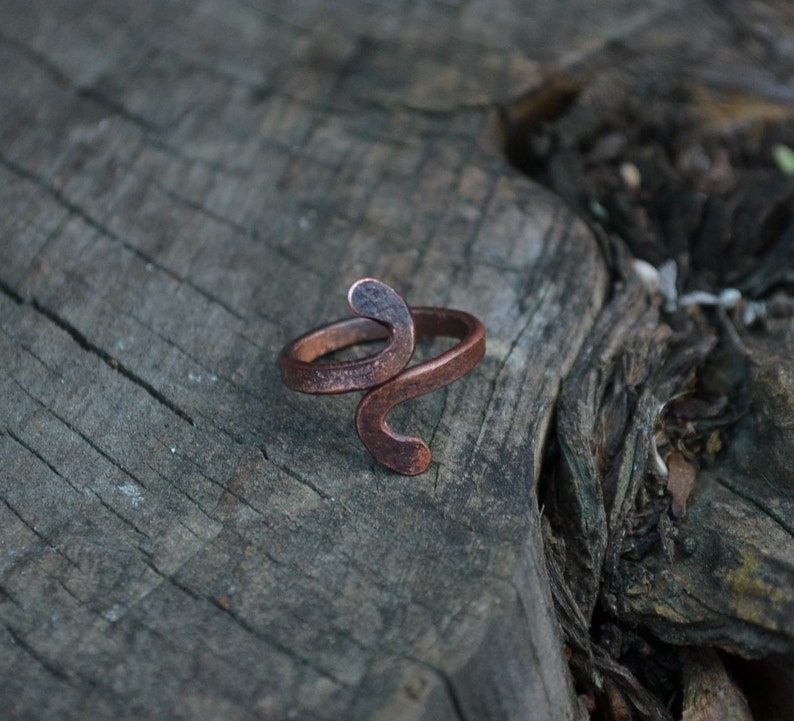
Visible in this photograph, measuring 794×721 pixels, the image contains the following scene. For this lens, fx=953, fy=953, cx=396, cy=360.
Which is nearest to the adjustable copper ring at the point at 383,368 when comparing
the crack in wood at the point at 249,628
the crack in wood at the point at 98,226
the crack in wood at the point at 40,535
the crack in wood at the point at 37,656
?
the crack in wood at the point at 98,226

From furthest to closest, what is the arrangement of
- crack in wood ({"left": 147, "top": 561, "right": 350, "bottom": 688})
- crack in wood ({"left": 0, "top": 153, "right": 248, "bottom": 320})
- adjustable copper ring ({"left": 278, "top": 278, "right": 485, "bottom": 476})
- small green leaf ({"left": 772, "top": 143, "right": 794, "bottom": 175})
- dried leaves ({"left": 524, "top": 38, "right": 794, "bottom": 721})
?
small green leaf ({"left": 772, "top": 143, "right": 794, "bottom": 175}), crack in wood ({"left": 0, "top": 153, "right": 248, "bottom": 320}), adjustable copper ring ({"left": 278, "top": 278, "right": 485, "bottom": 476}), dried leaves ({"left": 524, "top": 38, "right": 794, "bottom": 721}), crack in wood ({"left": 147, "top": 561, "right": 350, "bottom": 688})

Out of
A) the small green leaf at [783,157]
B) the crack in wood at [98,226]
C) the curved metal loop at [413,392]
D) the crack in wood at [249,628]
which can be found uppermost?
the small green leaf at [783,157]

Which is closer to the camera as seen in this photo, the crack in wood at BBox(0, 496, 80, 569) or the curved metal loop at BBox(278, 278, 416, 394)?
the crack in wood at BBox(0, 496, 80, 569)

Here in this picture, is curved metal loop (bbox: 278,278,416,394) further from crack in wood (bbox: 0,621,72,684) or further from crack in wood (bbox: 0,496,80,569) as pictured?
crack in wood (bbox: 0,621,72,684)

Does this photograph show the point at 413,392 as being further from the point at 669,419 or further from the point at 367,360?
the point at 669,419

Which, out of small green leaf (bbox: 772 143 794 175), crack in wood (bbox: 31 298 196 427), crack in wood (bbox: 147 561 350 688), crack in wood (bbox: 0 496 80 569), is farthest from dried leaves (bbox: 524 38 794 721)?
crack in wood (bbox: 0 496 80 569)

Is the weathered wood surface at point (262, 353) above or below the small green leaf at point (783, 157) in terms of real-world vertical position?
below

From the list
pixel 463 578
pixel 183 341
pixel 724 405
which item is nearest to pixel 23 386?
pixel 183 341

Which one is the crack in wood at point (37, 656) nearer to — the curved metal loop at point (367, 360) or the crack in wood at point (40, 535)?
the crack in wood at point (40, 535)

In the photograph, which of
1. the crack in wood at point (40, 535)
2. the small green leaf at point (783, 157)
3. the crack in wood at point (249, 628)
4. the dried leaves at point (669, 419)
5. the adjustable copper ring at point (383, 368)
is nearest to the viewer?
the crack in wood at point (249, 628)
